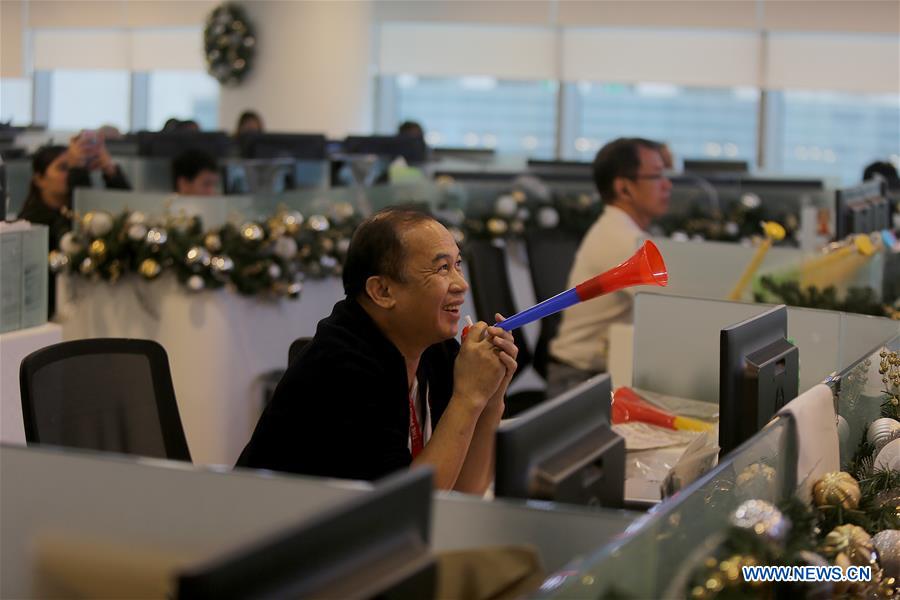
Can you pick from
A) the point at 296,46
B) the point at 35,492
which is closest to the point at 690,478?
the point at 35,492

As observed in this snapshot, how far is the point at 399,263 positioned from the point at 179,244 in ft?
8.05

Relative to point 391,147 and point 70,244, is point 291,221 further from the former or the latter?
point 391,147

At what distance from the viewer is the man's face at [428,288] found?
2068mm

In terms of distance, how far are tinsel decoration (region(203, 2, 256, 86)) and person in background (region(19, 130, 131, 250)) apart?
485cm

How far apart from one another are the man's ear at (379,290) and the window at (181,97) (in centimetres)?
1010

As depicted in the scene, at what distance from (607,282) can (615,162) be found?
228cm

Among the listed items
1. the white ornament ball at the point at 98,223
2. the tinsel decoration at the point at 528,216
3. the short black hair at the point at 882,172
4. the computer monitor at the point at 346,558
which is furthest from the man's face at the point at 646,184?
the computer monitor at the point at 346,558

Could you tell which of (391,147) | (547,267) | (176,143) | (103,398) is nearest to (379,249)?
(103,398)

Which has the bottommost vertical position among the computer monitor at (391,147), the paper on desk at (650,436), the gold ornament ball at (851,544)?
the paper on desk at (650,436)

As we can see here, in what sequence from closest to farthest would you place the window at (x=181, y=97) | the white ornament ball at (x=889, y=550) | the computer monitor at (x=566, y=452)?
the computer monitor at (x=566, y=452), the white ornament ball at (x=889, y=550), the window at (x=181, y=97)

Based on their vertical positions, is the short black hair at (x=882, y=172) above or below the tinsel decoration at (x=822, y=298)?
above

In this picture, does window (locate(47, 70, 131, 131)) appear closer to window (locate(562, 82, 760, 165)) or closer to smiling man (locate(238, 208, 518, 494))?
window (locate(562, 82, 760, 165))

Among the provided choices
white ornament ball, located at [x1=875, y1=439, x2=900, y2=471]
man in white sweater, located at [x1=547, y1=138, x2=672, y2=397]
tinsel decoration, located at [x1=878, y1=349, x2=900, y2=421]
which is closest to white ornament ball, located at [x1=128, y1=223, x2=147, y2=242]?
man in white sweater, located at [x1=547, y1=138, x2=672, y2=397]

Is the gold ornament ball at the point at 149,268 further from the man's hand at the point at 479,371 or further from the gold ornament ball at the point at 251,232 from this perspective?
the man's hand at the point at 479,371
